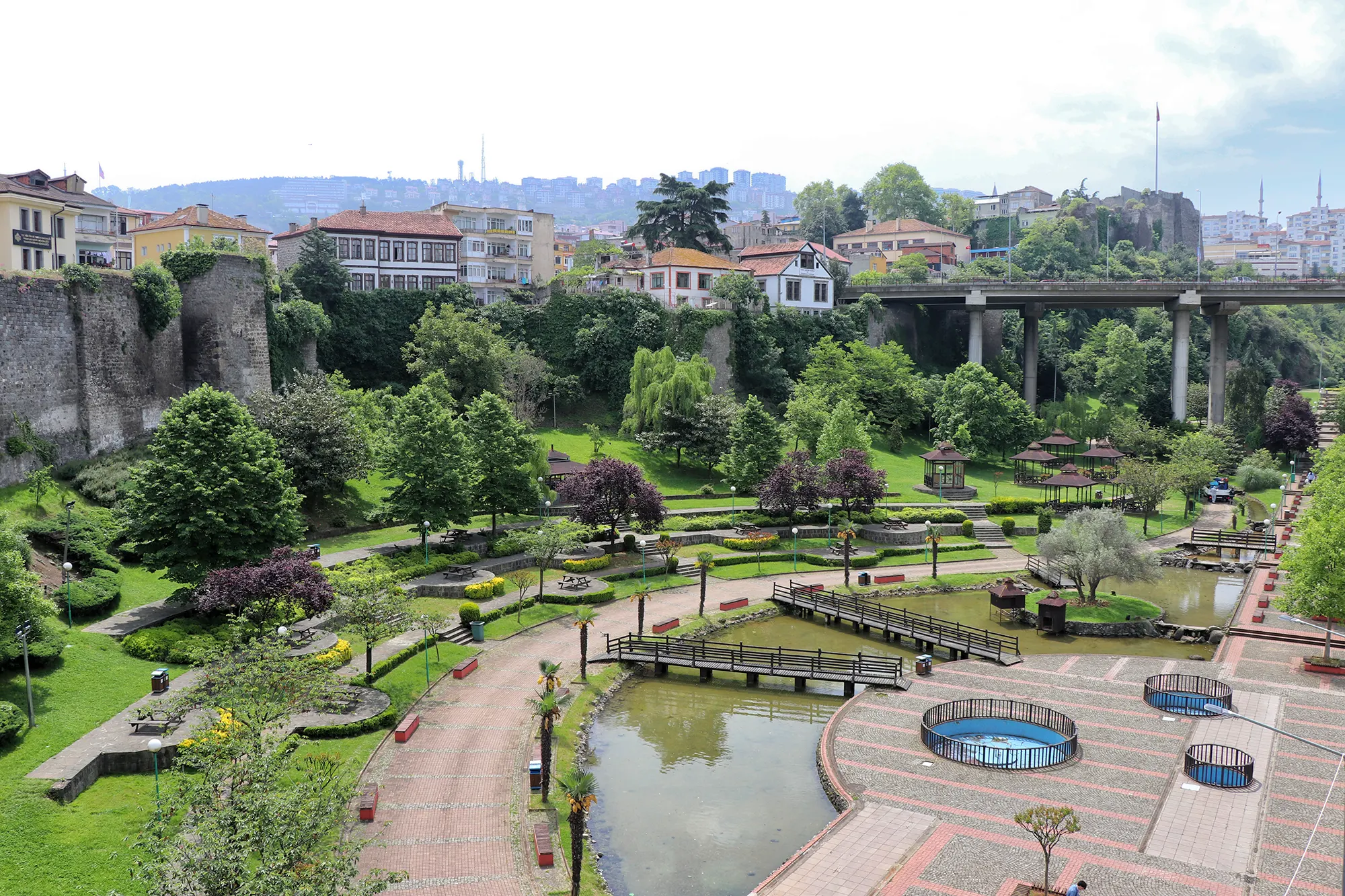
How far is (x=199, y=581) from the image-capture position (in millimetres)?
34500

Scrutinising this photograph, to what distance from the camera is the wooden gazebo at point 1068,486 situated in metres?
58.9

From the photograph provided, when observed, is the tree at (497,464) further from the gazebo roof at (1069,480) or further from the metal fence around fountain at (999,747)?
the gazebo roof at (1069,480)

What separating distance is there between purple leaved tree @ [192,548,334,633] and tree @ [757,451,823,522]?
82.1 ft

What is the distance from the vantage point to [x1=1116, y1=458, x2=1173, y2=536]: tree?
5822 cm

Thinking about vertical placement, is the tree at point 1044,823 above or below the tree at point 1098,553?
below

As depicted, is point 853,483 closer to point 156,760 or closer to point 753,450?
point 753,450

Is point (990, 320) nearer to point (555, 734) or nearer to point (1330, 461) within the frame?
point (1330, 461)

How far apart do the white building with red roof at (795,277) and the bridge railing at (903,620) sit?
43.1 m

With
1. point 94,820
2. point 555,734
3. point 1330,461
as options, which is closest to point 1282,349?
point 1330,461

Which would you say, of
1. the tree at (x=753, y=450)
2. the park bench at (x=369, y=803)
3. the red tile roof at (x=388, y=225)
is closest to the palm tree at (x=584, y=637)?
the park bench at (x=369, y=803)

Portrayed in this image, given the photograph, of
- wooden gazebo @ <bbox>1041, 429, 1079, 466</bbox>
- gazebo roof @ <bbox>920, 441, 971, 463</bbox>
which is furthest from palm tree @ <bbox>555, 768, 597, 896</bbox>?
wooden gazebo @ <bbox>1041, 429, 1079, 466</bbox>

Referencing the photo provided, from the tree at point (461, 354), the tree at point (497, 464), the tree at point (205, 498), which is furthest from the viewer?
the tree at point (461, 354)

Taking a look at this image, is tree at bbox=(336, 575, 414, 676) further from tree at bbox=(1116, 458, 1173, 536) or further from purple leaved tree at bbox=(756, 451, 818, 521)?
tree at bbox=(1116, 458, 1173, 536)

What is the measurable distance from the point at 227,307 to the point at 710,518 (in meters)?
27.1
